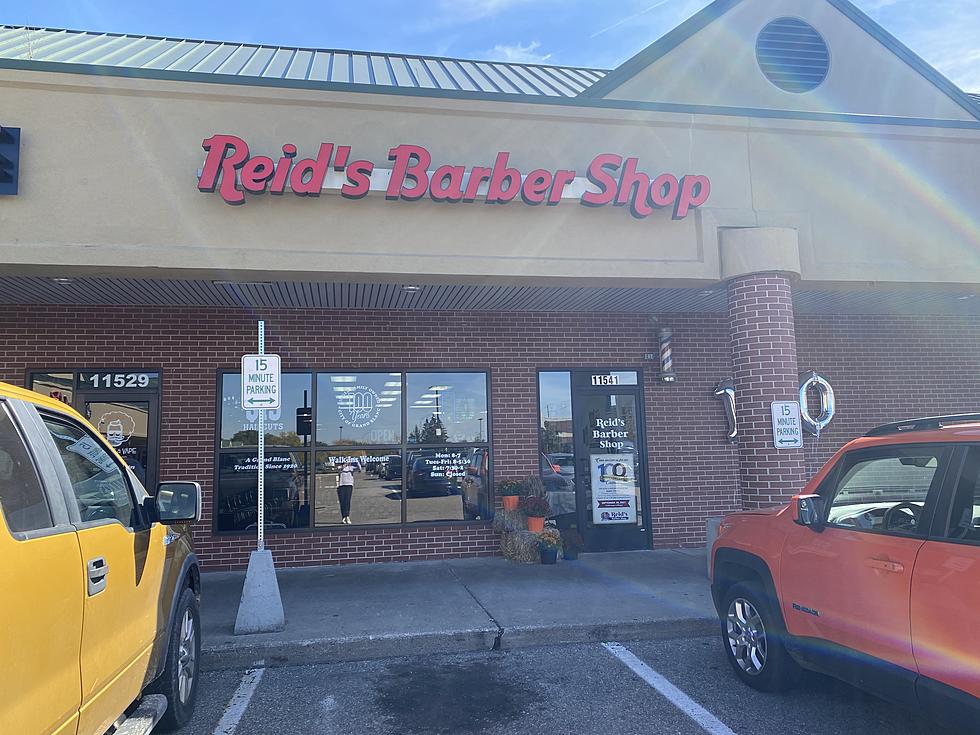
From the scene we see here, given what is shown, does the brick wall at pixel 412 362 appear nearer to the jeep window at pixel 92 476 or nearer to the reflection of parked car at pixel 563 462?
the reflection of parked car at pixel 563 462

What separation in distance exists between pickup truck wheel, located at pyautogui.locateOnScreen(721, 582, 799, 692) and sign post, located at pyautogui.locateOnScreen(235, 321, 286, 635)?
386 centimetres

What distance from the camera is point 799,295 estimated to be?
934 centimetres

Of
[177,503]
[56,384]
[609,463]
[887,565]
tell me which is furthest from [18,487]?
[609,463]

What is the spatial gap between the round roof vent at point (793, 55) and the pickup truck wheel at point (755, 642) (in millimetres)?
6630

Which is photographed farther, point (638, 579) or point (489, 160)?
point (638, 579)

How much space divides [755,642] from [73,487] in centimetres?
444

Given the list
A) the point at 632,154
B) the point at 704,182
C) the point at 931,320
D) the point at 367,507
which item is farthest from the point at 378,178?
the point at 931,320

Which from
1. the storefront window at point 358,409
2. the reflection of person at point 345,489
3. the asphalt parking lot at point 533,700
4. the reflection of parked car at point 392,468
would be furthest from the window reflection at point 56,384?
the asphalt parking lot at point 533,700

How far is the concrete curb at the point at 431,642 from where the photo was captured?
5.82 m

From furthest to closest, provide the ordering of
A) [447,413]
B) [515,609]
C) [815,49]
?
[447,413] → [815,49] → [515,609]

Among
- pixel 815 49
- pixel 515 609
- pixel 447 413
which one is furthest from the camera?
pixel 447 413

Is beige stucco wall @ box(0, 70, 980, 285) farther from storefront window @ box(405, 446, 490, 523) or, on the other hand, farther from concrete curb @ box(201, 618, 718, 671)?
concrete curb @ box(201, 618, 718, 671)

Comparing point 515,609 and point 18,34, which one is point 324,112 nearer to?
point 515,609

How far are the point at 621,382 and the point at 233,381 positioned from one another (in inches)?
215
